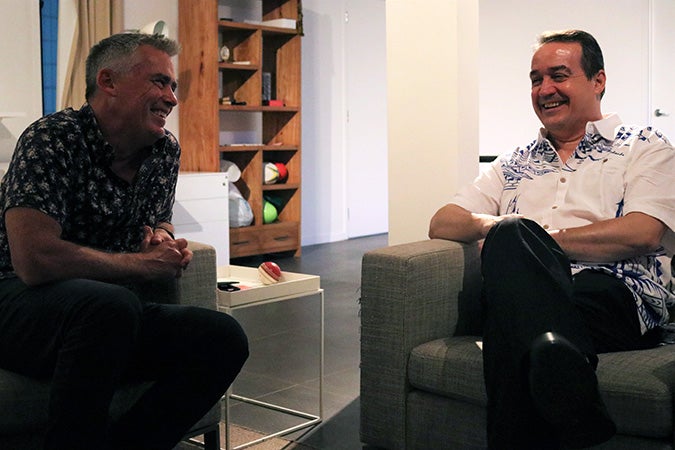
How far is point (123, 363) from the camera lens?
193cm

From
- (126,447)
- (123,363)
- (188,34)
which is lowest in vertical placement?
(126,447)

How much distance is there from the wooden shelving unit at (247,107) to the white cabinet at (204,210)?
0.32m

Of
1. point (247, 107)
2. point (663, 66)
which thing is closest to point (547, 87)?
point (247, 107)

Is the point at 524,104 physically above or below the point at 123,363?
above

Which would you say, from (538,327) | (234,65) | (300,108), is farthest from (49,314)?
(300,108)

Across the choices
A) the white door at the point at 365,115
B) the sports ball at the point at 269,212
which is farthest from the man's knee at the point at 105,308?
the white door at the point at 365,115

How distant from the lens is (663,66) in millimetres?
7312

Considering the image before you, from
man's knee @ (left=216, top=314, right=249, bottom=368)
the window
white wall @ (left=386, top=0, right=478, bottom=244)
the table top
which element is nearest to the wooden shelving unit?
the window

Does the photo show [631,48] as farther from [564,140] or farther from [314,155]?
[564,140]

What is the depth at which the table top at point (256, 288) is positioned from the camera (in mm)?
2625

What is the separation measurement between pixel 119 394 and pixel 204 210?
380 centimetres

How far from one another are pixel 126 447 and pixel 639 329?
124cm

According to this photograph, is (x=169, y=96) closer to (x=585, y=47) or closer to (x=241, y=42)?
(x=585, y=47)

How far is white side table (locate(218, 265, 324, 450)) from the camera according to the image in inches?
103
